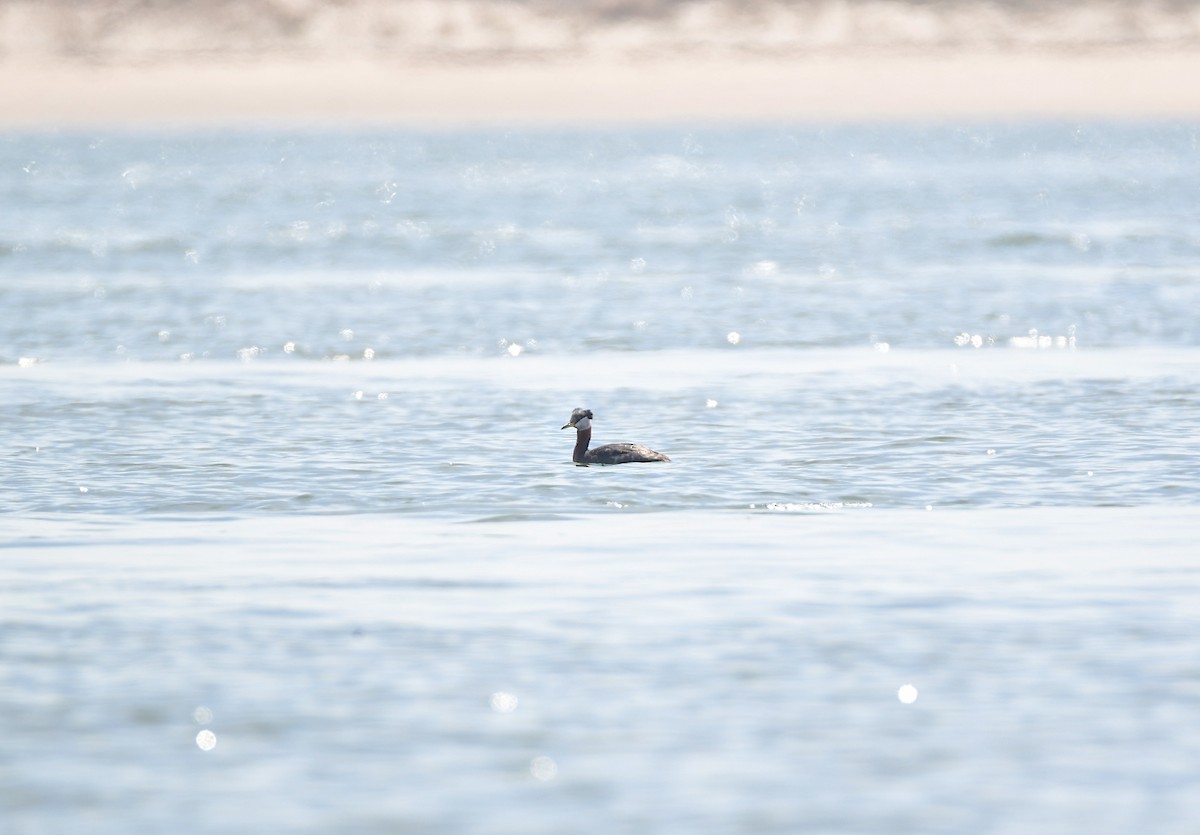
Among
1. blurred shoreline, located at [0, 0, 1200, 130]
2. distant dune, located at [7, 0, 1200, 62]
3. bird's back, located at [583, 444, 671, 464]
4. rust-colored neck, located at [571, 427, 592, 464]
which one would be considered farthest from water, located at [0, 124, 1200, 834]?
distant dune, located at [7, 0, 1200, 62]

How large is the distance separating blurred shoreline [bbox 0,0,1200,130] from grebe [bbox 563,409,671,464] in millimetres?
129312

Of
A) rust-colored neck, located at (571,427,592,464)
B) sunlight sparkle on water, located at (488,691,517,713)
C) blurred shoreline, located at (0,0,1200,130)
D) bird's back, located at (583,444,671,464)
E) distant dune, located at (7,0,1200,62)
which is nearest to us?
sunlight sparkle on water, located at (488,691,517,713)

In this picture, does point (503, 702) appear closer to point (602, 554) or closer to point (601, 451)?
point (602, 554)

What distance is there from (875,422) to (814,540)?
592cm

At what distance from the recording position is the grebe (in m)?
17.8

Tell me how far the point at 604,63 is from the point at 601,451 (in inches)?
5382

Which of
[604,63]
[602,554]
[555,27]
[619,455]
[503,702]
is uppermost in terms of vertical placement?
[555,27]

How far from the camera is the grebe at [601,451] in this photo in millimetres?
17812

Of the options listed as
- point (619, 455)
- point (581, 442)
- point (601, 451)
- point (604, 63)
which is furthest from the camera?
point (604, 63)

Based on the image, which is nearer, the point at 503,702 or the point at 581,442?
the point at 503,702

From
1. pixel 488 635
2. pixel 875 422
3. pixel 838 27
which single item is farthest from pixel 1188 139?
pixel 488 635

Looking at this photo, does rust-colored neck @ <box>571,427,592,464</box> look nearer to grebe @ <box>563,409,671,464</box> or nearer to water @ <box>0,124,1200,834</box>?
grebe @ <box>563,409,671,464</box>

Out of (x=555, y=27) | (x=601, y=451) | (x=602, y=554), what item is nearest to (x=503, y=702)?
(x=602, y=554)

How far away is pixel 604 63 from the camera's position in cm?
15262
